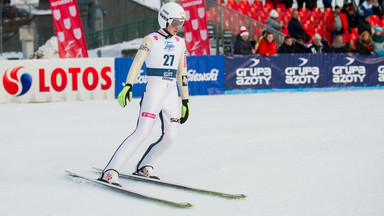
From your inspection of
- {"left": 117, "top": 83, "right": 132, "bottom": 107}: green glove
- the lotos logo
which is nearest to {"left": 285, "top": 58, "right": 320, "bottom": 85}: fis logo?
the lotos logo

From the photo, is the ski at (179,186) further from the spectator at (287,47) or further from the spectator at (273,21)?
the spectator at (273,21)

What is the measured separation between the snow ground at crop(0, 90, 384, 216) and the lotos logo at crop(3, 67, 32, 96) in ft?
5.87

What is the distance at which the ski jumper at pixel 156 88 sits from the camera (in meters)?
6.00

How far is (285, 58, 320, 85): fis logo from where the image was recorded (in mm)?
17703

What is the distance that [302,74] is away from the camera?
1781 centimetres

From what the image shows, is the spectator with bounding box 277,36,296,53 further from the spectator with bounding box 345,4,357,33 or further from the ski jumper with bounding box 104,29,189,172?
the ski jumper with bounding box 104,29,189,172

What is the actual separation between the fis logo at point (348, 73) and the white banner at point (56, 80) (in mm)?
6748

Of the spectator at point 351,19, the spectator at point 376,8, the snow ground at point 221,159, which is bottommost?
the snow ground at point 221,159

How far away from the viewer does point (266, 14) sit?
22875 mm

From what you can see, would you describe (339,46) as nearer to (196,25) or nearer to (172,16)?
(196,25)

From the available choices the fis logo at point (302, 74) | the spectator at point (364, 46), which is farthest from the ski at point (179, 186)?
the spectator at point (364, 46)

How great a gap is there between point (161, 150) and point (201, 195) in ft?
2.79

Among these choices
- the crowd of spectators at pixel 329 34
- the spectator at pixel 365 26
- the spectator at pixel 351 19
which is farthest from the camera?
the spectator at pixel 351 19

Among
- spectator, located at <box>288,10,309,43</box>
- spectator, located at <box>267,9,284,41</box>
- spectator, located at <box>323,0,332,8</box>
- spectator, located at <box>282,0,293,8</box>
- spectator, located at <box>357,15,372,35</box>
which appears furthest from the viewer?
spectator, located at <box>282,0,293,8</box>
